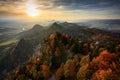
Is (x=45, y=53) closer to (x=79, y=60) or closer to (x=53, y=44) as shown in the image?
(x=53, y=44)

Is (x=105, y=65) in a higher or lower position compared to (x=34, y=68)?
higher

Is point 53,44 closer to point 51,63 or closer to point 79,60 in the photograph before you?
point 51,63

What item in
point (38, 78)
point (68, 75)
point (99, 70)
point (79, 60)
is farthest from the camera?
point (38, 78)

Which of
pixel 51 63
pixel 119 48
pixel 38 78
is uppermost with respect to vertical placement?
pixel 119 48

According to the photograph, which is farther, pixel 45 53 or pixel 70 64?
pixel 45 53

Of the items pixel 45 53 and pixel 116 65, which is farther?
pixel 45 53

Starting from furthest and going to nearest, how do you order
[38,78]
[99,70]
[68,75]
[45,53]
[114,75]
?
[45,53], [38,78], [68,75], [99,70], [114,75]

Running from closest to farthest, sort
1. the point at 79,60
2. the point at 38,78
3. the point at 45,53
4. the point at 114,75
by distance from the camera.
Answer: the point at 114,75
the point at 79,60
the point at 38,78
the point at 45,53

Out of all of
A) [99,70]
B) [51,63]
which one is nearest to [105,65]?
[99,70]

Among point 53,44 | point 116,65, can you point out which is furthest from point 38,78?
point 116,65
